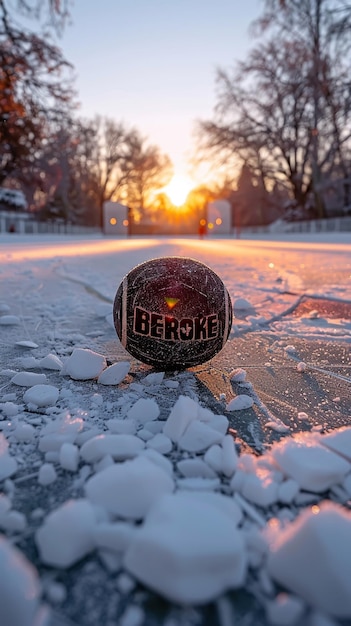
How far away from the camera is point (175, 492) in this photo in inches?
41.1

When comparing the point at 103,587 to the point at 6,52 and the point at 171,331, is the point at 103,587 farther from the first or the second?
the point at 6,52

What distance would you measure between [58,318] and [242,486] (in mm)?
2343

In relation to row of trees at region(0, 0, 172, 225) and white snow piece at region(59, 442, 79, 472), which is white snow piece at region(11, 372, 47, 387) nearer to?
white snow piece at region(59, 442, 79, 472)

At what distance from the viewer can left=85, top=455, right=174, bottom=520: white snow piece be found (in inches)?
37.3

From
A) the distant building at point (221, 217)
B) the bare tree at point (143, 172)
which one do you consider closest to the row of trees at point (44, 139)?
the bare tree at point (143, 172)

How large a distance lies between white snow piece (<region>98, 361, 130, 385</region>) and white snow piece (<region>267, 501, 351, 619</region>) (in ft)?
3.53

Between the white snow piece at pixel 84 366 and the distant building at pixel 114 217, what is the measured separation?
3624 cm

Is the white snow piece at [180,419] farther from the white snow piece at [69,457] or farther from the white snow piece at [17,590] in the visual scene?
the white snow piece at [17,590]

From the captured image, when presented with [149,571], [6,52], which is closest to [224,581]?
[149,571]

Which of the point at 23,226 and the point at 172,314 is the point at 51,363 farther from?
the point at 23,226

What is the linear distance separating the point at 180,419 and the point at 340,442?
1.57 ft

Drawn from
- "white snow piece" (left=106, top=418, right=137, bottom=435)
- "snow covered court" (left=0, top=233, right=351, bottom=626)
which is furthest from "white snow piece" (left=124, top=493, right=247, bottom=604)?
"white snow piece" (left=106, top=418, right=137, bottom=435)

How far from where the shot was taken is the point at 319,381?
1902 mm

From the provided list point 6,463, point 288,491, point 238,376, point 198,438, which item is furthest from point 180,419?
point 238,376
